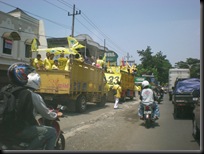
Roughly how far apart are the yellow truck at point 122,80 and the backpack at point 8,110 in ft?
49.4

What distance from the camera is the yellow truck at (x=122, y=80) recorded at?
1848 centimetres

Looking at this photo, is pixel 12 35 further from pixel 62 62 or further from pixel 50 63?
pixel 62 62

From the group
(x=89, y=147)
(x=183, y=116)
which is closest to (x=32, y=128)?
(x=89, y=147)

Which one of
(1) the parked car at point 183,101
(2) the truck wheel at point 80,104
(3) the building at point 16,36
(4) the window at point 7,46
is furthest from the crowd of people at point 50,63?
(4) the window at point 7,46

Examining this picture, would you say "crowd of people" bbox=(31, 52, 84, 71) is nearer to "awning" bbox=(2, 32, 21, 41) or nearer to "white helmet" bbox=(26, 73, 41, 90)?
"white helmet" bbox=(26, 73, 41, 90)

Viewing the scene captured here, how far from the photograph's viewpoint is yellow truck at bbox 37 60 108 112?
34.6 ft

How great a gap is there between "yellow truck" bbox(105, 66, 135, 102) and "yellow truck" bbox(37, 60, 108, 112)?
195 inches

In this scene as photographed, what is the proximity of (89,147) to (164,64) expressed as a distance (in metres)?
53.6

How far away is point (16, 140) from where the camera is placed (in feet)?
11.3

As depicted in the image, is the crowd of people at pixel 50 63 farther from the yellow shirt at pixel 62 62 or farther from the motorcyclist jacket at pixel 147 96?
the motorcyclist jacket at pixel 147 96

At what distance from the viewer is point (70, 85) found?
10.6 meters

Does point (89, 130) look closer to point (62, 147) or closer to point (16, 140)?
point (62, 147)

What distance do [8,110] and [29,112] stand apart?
0.28 metres

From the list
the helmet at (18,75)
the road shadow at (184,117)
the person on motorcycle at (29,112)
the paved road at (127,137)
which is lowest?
the paved road at (127,137)
